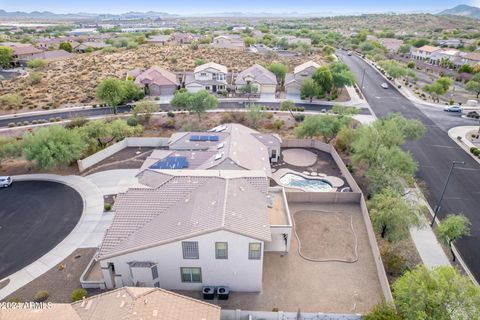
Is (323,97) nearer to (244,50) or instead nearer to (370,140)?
(370,140)

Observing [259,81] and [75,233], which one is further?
[259,81]

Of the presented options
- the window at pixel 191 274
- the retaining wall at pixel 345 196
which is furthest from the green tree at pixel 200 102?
the window at pixel 191 274

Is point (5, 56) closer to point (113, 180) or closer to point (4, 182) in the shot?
point (4, 182)

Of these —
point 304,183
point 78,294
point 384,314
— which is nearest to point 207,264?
point 78,294

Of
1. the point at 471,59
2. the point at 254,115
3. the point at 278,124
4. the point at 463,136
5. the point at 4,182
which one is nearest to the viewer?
the point at 4,182

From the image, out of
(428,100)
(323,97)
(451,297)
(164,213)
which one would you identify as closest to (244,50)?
(323,97)
